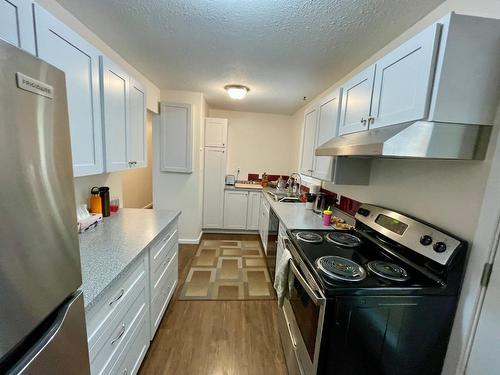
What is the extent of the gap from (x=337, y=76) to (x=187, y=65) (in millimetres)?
1598

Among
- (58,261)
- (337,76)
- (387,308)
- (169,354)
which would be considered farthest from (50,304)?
(337,76)

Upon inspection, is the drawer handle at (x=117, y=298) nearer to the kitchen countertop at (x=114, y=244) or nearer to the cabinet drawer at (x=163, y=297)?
the kitchen countertop at (x=114, y=244)

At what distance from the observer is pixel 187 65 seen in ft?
7.41

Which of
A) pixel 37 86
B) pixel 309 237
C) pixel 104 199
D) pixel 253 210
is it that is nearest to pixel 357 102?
pixel 309 237

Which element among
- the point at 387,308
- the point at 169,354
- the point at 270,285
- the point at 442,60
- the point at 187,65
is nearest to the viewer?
the point at 442,60

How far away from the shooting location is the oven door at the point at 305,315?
1.05 meters

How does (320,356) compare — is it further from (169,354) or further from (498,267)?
(169,354)

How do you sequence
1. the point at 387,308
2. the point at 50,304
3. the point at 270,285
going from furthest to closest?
the point at 270,285 → the point at 387,308 → the point at 50,304

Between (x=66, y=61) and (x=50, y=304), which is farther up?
(x=66, y=61)

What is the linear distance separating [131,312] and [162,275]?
21.2 inches

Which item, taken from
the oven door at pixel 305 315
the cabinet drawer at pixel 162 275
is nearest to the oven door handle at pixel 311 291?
the oven door at pixel 305 315

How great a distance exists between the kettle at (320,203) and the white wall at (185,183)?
1915mm

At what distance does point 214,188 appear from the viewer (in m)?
3.93

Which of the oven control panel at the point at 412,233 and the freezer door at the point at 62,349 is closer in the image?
the freezer door at the point at 62,349
